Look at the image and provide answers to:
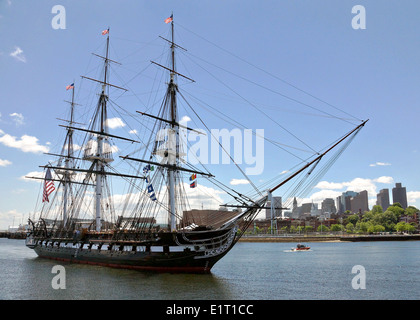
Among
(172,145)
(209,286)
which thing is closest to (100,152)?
(172,145)

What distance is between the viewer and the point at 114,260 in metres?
40.6

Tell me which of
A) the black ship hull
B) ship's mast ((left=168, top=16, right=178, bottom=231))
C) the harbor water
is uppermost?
ship's mast ((left=168, top=16, right=178, bottom=231))

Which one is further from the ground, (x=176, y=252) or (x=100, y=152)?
(x=100, y=152)

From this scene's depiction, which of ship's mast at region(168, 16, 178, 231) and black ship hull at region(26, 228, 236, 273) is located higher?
ship's mast at region(168, 16, 178, 231)

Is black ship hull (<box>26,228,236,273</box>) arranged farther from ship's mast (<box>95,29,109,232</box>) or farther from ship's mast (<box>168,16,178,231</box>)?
ship's mast (<box>95,29,109,232</box>)

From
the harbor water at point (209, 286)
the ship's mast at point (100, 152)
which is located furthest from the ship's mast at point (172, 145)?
the ship's mast at point (100, 152)

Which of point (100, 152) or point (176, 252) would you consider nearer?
point (176, 252)

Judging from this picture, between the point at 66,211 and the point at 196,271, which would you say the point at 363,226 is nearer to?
the point at 66,211

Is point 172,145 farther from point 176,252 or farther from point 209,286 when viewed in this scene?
point 209,286

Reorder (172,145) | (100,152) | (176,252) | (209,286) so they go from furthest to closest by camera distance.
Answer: (100,152), (172,145), (176,252), (209,286)

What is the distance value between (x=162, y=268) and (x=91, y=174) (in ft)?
88.3

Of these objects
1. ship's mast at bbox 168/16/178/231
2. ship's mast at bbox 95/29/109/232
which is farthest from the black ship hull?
ship's mast at bbox 95/29/109/232

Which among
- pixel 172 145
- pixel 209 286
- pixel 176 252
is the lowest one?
pixel 209 286
